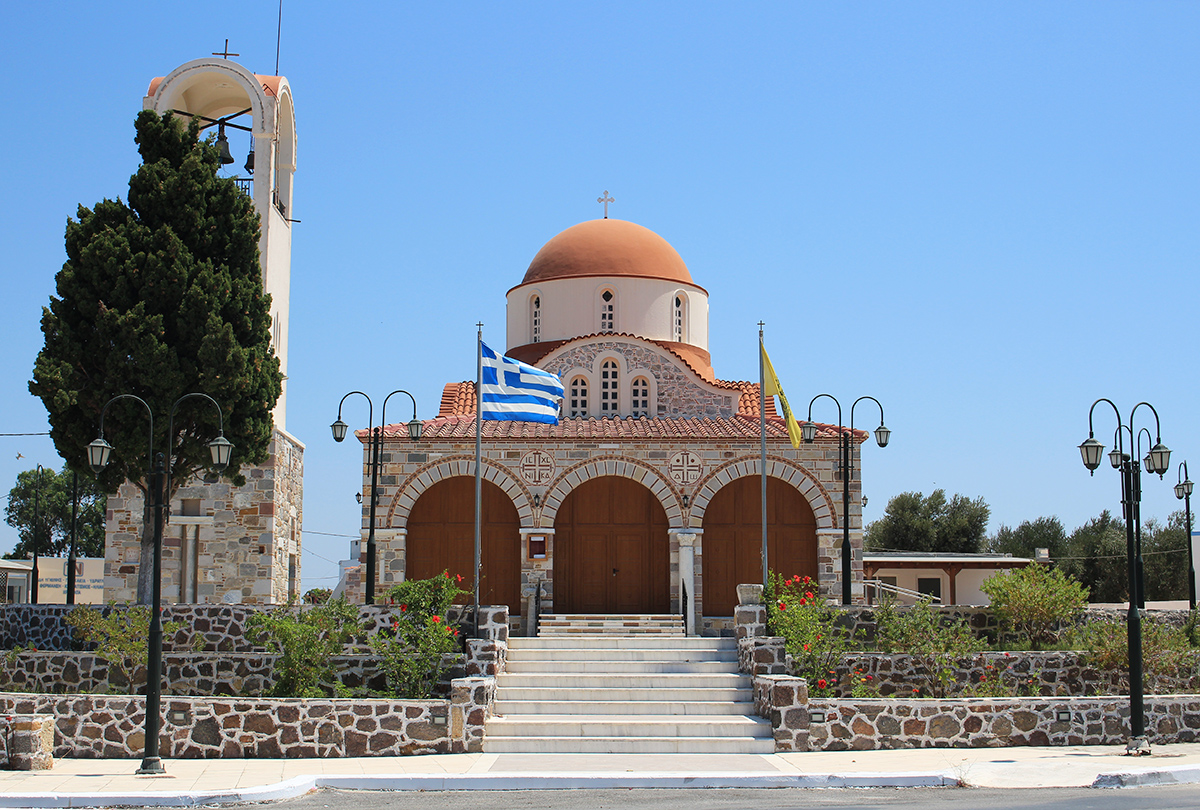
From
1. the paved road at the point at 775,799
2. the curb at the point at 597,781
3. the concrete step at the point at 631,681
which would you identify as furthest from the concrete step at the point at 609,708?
the paved road at the point at 775,799

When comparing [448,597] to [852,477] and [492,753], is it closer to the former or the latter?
[492,753]

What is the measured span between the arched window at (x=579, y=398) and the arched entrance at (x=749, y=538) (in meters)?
4.22

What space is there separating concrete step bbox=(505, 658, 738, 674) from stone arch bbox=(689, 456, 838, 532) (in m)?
6.60

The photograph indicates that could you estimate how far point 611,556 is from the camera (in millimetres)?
25172

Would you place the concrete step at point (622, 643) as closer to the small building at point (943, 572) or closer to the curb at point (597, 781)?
the curb at point (597, 781)

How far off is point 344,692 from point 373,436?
794cm

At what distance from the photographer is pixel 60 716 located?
14.7 meters

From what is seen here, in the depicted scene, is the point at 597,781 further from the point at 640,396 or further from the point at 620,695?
the point at 640,396

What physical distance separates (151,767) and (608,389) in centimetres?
1590

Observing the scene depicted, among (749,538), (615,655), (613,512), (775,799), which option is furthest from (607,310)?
(775,799)

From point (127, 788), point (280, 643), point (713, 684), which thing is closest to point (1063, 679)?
point (713, 684)

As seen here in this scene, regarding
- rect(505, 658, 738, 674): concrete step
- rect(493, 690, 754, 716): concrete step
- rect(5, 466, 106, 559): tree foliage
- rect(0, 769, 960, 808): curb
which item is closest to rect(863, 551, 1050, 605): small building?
rect(505, 658, 738, 674): concrete step

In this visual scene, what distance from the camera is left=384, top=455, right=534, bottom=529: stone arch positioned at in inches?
965

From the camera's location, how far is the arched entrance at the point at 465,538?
2475cm
